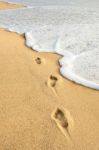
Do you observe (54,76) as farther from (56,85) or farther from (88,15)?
(88,15)

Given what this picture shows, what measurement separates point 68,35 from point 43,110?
122 inches

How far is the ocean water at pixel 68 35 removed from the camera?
353 centimetres

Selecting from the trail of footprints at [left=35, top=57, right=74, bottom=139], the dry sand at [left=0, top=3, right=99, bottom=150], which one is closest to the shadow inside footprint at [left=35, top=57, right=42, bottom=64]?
the dry sand at [left=0, top=3, right=99, bottom=150]

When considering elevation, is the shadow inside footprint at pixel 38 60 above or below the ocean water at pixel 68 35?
above

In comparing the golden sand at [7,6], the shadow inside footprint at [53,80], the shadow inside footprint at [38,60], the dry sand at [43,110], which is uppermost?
the dry sand at [43,110]

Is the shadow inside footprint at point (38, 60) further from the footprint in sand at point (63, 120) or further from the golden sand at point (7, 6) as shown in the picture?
the golden sand at point (7, 6)

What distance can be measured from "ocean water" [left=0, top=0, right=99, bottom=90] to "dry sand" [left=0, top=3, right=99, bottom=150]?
28cm

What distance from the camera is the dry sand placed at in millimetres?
2141

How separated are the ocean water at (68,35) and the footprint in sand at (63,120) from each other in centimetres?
65

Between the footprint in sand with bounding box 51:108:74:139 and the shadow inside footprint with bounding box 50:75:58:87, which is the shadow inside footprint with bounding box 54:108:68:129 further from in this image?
the shadow inside footprint with bounding box 50:75:58:87

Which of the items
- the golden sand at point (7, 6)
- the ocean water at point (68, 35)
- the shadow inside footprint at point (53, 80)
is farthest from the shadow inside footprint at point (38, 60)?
the golden sand at point (7, 6)

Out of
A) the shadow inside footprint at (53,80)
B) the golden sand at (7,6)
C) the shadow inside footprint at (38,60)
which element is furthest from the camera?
the golden sand at (7,6)

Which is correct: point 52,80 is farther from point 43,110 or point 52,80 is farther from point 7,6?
point 7,6

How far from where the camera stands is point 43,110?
99.0 inches
